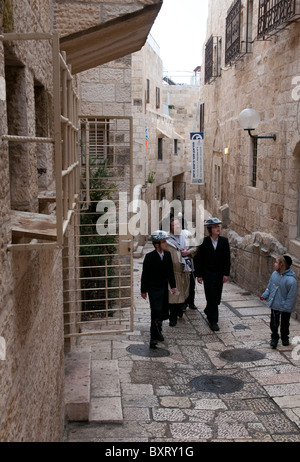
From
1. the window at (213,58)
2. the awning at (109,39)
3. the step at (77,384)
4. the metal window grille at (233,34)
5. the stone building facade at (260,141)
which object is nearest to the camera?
the awning at (109,39)

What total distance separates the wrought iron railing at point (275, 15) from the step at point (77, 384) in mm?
5985

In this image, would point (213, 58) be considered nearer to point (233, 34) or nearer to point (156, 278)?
point (233, 34)

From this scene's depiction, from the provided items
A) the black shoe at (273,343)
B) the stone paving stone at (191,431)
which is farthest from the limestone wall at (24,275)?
the black shoe at (273,343)

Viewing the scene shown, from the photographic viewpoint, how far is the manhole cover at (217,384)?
5660 millimetres

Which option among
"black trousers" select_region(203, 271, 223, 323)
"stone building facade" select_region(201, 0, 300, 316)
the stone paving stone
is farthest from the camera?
"stone building facade" select_region(201, 0, 300, 316)

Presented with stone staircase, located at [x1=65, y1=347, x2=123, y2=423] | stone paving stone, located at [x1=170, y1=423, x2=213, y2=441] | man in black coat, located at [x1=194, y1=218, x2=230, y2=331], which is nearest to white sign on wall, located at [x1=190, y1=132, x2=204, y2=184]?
man in black coat, located at [x1=194, y1=218, x2=230, y2=331]

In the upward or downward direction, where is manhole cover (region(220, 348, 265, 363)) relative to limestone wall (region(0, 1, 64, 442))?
downward

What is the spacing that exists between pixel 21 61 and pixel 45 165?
1.07 metres

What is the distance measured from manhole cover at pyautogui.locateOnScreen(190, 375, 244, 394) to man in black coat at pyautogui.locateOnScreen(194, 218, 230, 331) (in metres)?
1.81

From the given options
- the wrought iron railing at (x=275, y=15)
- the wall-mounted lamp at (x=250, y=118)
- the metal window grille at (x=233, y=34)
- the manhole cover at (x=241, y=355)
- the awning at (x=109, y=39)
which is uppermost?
the metal window grille at (x=233, y=34)

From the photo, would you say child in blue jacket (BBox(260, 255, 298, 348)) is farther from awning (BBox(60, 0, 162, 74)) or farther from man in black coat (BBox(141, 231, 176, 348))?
awning (BBox(60, 0, 162, 74))

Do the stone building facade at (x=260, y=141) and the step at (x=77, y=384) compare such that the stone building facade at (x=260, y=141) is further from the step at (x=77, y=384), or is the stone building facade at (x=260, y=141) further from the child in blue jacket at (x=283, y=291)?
the step at (x=77, y=384)

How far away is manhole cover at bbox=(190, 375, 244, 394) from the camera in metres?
5.66
